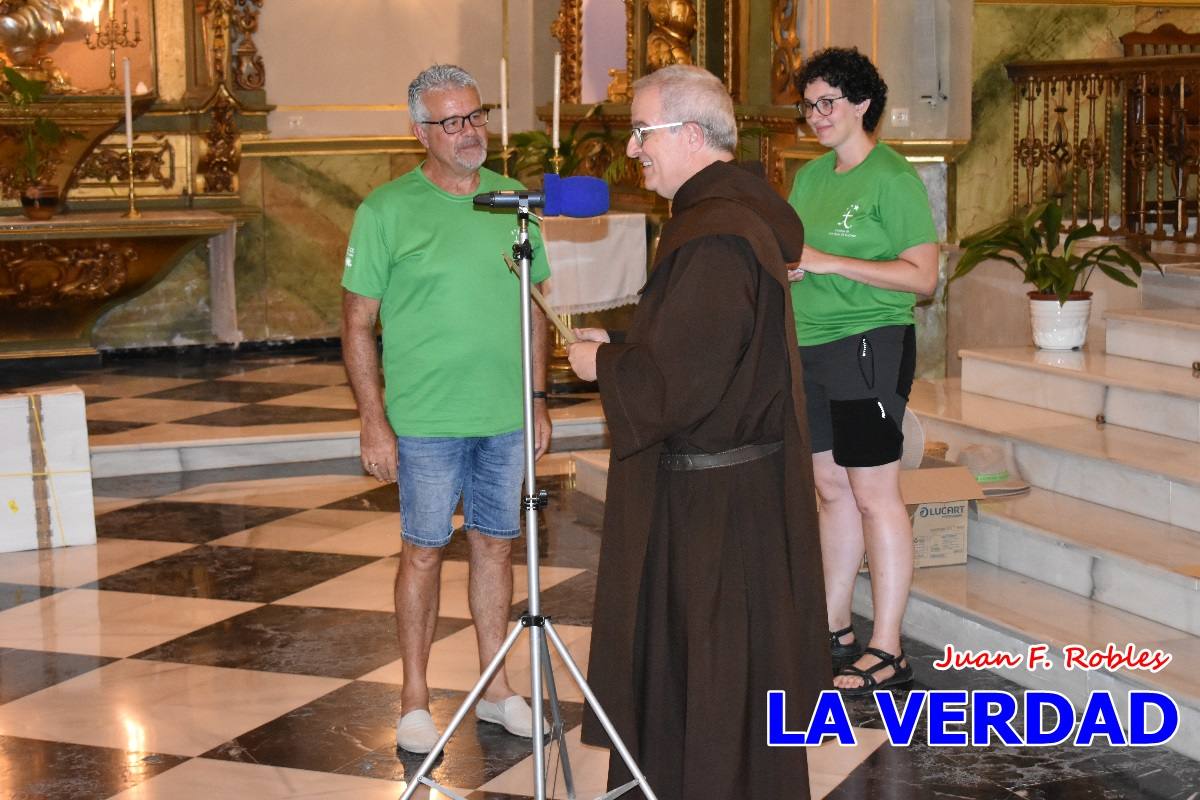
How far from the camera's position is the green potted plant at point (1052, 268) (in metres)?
6.18

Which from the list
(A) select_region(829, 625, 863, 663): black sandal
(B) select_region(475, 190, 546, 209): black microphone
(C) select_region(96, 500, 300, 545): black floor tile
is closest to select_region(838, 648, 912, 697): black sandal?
(A) select_region(829, 625, 863, 663): black sandal

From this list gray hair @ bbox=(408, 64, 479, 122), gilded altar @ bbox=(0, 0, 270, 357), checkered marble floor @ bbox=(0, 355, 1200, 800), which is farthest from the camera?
gilded altar @ bbox=(0, 0, 270, 357)

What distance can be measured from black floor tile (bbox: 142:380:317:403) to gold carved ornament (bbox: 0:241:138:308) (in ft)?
2.97

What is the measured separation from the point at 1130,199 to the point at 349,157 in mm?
4531

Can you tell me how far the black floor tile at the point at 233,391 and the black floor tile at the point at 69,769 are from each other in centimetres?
429

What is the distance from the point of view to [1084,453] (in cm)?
505

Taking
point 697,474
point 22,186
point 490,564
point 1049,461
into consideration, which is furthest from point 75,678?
point 22,186

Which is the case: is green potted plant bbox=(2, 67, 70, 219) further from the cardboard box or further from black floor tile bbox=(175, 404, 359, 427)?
the cardboard box

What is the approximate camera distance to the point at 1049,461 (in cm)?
522

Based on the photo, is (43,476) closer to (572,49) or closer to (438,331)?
(438,331)

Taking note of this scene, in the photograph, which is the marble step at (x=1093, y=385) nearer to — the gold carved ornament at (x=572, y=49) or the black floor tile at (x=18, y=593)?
the black floor tile at (x=18, y=593)

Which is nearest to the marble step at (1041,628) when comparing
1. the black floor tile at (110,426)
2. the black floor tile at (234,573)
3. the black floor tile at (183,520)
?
the black floor tile at (234,573)

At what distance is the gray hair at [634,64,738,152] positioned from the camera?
278 cm

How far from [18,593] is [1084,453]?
335 centimetres
